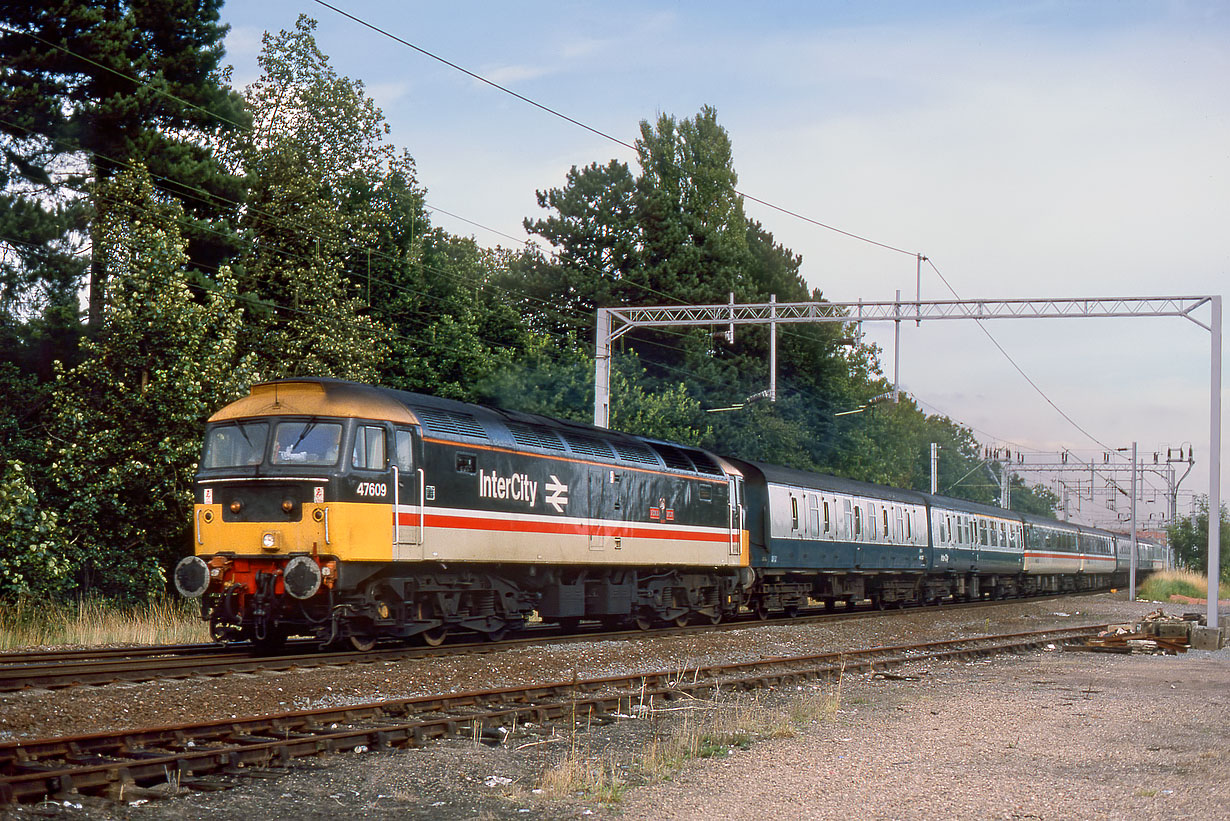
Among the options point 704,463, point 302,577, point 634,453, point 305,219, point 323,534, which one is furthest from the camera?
point 305,219

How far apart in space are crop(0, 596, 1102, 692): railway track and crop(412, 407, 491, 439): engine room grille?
3.03 metres

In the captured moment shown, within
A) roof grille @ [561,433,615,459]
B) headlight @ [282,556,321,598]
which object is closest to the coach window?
headlight @ [282,556,321,598]

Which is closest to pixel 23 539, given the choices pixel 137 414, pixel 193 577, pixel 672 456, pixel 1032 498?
pixel 137 414

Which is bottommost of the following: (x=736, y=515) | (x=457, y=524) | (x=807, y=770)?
(x=807, y=770)

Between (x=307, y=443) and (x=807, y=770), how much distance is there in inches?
328

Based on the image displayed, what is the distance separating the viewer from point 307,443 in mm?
15383

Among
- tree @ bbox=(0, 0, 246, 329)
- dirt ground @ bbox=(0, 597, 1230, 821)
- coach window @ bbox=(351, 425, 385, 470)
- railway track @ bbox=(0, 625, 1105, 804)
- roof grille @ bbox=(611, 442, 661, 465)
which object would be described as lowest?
dirt ground @ bbox=(0, 597, 1230, 821)

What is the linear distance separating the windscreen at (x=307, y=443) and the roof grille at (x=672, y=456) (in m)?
8.87

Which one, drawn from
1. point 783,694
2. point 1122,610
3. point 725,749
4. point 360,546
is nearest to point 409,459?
point 360,546

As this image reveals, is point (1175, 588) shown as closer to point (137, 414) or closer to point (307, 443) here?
point (137, 414)

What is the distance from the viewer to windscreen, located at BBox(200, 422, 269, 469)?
15.6 m

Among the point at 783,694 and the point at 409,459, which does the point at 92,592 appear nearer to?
the point at 409,459

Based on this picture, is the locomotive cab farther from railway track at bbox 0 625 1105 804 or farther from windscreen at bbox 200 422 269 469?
railway track at bbox 0 625 1105 804

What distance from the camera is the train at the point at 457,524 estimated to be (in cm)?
1508
